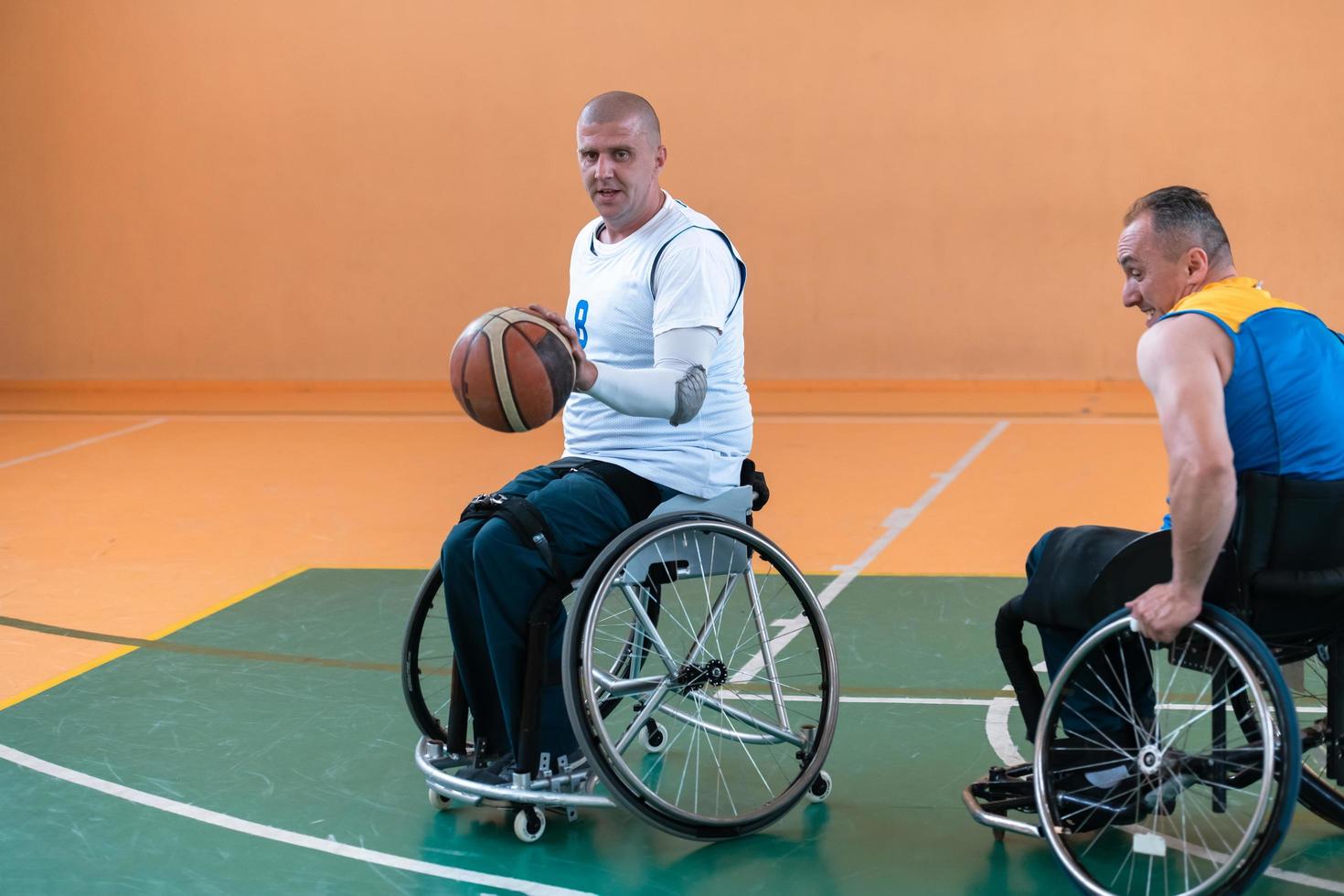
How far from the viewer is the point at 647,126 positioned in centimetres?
297

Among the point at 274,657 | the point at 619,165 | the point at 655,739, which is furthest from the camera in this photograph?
the point at 274,657

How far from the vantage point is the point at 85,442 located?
7840 mm

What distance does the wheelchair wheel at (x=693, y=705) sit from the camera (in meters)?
2.58

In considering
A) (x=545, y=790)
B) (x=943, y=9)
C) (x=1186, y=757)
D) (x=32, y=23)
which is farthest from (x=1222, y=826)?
(x=32, y=23)

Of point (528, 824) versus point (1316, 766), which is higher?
point (1316, 766)

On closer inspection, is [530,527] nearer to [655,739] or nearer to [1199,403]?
[655,739]

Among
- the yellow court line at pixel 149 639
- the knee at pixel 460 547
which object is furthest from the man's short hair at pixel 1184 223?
the yellow court line at pixel 149 639

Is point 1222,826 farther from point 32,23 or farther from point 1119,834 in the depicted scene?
point 32,23

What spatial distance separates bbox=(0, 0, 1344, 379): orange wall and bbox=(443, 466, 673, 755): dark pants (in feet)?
21.0

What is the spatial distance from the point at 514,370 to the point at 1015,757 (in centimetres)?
144

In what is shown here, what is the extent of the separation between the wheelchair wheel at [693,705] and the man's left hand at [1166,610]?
63cm

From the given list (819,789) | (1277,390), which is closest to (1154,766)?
(1277,390)

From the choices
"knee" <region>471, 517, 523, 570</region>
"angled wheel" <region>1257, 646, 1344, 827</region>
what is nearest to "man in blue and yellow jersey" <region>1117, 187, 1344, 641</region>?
"angled wheel" <region>1257, 646, 1344, 827</region>

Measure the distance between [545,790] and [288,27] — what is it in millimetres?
7751
